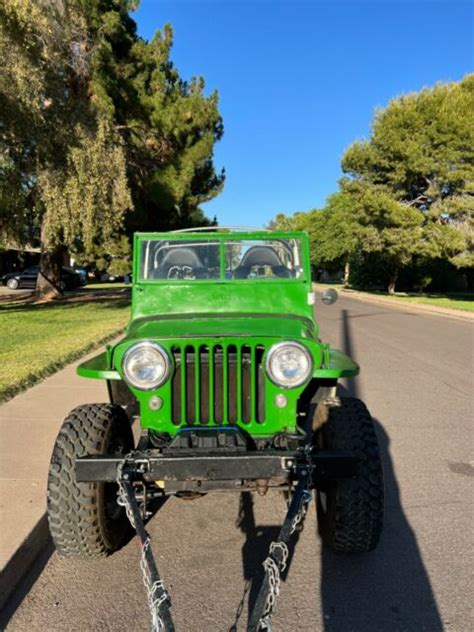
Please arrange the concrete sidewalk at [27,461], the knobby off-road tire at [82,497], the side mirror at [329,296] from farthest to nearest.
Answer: the side mirror at [329,296] < the concrete sidewalk at [27,461] < the knobby off-road tire at [82,497]

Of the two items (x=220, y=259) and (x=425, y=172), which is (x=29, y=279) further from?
(x=220, y=259)

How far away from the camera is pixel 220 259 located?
4.07 meters

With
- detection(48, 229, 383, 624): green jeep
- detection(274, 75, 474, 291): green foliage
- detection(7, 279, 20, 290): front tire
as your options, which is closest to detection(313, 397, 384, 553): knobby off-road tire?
detection(48, 229, 383, 624): green jeep

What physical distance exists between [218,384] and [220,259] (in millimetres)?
1482

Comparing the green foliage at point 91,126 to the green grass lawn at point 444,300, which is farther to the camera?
the green grass lawn at point 444,300

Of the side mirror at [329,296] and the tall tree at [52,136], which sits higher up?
the tall tree at [52,136]

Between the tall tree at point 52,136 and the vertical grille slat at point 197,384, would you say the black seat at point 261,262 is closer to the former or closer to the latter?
the vertical grille slat at point 197,384

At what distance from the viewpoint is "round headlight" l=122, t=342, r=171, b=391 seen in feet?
9.09

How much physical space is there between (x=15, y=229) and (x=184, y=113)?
10.3m

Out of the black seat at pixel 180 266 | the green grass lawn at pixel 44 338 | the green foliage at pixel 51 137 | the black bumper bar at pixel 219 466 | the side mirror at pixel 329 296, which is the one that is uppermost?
the green foliage at pixel 51 137

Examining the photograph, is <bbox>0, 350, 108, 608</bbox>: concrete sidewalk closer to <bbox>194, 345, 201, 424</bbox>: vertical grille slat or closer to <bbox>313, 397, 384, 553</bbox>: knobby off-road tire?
<bbox>194, 345, 201, 424</bbox>: vertical grille slat

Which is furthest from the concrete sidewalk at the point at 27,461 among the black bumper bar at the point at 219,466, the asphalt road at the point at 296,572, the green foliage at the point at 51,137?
the green foliage at the point at 51,137

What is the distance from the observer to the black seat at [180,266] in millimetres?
4074

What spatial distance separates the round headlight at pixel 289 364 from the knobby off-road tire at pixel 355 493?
417 millimetres
